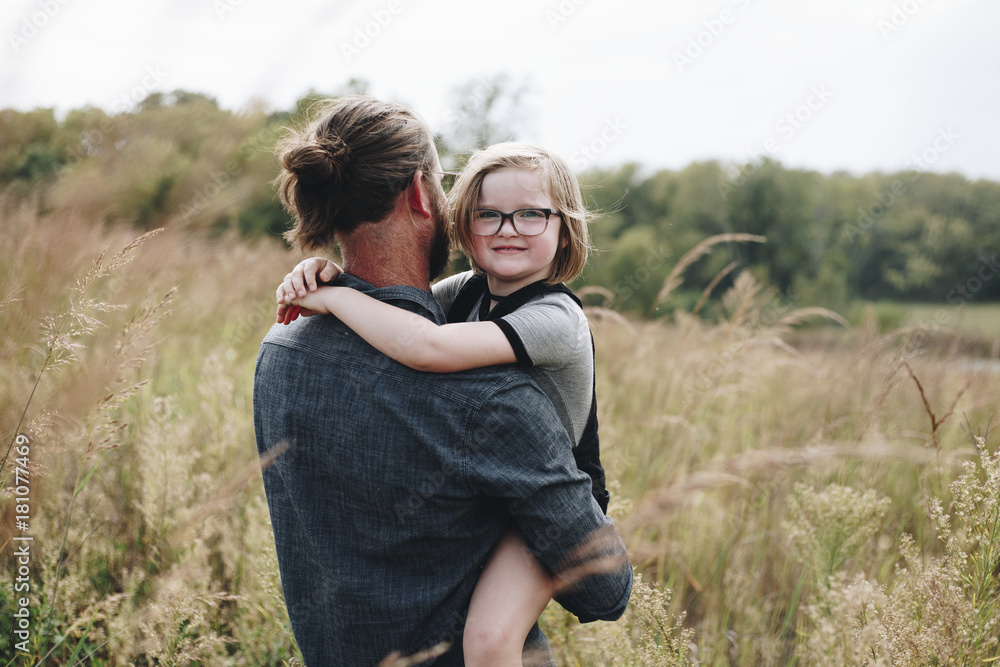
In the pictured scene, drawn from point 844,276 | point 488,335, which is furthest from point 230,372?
point 844,276

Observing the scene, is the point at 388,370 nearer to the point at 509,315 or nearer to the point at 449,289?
the point at 509,315

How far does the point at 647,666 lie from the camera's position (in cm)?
159

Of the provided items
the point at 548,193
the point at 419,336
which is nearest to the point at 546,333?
the point at 419,336

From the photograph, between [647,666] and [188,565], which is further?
[647,666]

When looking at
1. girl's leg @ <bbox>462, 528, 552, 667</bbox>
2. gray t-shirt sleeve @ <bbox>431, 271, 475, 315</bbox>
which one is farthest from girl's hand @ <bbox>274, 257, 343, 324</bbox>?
girl's leg @ <bbox>462, 528, 552, 667</bbox>

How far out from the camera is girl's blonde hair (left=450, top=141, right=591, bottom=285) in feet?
5.64

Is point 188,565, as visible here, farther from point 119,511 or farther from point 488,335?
point 119,511

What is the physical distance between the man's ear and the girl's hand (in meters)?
0.25

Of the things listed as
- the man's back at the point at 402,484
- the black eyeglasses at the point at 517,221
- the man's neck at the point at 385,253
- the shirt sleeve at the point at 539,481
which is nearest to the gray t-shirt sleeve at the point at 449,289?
the black eyeglasses at the point at 517,221

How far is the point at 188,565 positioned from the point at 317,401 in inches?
24.6

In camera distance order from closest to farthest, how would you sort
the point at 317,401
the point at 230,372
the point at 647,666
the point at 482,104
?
the point at 317,401 → the point at 647,666 → the point at 230,372 → the point at 482,104

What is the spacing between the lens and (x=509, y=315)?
1372 millimetres

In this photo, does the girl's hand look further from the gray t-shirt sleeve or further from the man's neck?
the gray t-shirt sleeve

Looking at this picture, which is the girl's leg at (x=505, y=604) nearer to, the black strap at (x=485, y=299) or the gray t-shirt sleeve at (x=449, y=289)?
the black strap at (x=485, y=299)
